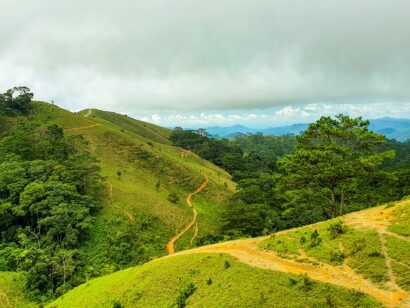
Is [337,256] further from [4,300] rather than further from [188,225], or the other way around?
[188,225]

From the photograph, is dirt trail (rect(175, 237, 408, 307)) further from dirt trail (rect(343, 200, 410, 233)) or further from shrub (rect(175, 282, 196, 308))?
dirt trail (rect(343, 200, 410, 233))

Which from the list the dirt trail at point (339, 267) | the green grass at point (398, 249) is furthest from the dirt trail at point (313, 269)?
the green grass at point (398, 249)

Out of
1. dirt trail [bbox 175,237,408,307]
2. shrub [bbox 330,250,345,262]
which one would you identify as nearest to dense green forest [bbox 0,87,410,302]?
dirt trail [bbox 175,237,408,307]

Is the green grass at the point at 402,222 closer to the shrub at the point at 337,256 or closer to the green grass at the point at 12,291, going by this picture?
the shrub at the point at 337,256

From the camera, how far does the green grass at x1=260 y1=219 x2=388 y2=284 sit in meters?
17.1

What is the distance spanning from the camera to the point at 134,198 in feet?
184

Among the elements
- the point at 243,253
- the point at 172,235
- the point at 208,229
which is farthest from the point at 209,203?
the point at 243,253

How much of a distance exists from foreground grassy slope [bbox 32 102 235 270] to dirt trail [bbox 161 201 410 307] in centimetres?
1989

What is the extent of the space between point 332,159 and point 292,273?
1418 cm

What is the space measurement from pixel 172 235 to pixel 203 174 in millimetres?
31809

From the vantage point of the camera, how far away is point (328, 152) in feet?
94.8

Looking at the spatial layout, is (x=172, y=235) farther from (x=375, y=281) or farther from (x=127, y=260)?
(x=375, y=281)

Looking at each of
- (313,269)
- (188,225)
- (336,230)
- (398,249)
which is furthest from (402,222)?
(188,225)

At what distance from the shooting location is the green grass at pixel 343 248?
17141 mm
